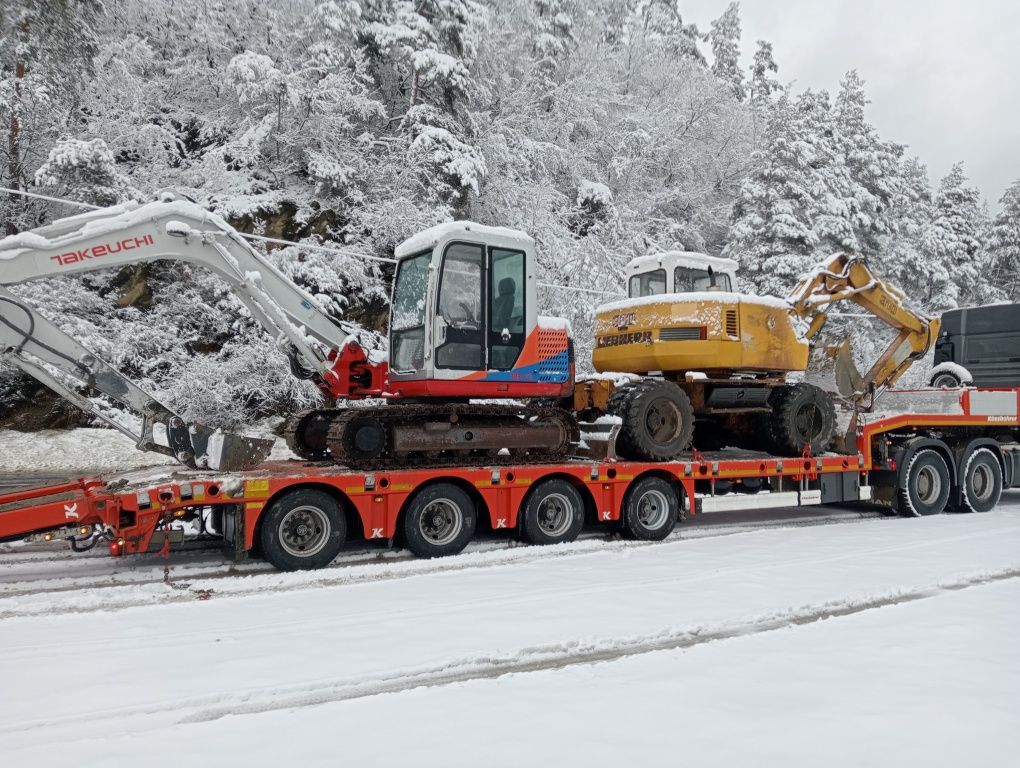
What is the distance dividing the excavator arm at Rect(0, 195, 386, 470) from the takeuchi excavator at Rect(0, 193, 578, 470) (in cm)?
1

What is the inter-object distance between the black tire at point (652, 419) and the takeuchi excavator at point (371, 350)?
692mm

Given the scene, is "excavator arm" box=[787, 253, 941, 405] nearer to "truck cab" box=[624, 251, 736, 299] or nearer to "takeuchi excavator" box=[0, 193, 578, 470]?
"truck cab" box=[624, 251, 736, 299]

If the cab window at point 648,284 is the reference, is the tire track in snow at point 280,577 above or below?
below

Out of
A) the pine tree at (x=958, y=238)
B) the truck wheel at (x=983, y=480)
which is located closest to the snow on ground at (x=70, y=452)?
the truck wheel at (x=983, y=480)

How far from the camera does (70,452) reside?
18.3 meters

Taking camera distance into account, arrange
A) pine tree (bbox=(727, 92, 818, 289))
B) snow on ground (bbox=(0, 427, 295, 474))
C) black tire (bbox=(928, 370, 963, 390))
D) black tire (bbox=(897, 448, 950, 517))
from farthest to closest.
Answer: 1. pine tree (bbox=(727, 92, 818, 289))
2. snow on ground (bbox=(0, 427, 295, 474))
3. black tire (bbox=(928, 370, 963, 390))
4. black tire (bbox=(897, 448, 950, 517))

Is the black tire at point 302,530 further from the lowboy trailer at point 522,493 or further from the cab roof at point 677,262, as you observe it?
the cab roof at point 677,262

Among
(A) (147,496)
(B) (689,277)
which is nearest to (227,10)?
Result: (B) (689,277)

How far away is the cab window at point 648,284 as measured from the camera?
11.7 m

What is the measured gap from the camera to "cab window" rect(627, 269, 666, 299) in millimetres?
11719

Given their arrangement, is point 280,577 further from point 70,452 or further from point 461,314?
point 70,452

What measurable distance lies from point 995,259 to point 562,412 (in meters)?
46.7

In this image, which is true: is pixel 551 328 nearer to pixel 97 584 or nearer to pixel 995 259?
pixel 97 584

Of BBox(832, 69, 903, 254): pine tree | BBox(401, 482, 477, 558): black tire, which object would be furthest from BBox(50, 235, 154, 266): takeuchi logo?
BBox(832, 69, 903, 254): pine tree
